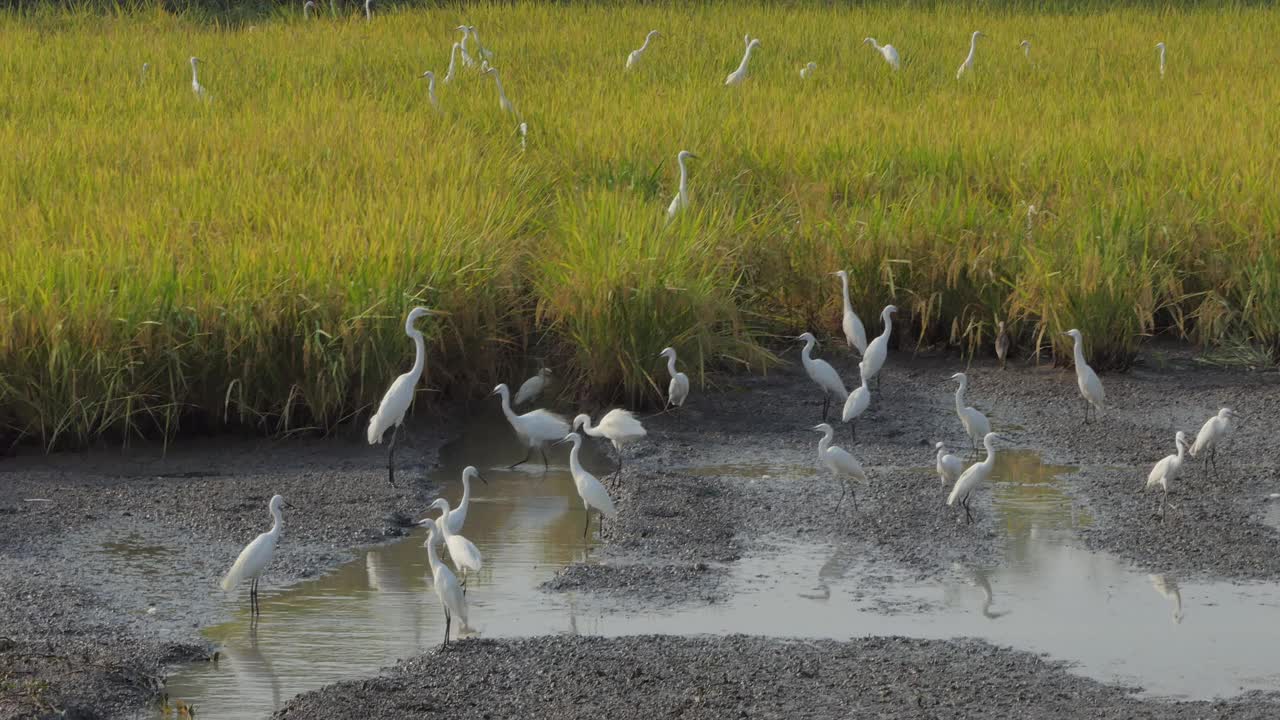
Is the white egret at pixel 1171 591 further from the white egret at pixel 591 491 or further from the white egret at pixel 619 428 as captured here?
the white egret at pixel 619 428

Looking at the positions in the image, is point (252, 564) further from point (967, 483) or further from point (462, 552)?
point (967, 483)

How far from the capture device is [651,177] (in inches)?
389

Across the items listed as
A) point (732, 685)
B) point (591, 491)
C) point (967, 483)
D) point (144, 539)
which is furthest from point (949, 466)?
point (144, 539)

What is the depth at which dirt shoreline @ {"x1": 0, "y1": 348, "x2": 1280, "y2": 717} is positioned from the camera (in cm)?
477

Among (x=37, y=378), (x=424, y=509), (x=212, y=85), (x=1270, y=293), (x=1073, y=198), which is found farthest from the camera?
(x=212, y=85)

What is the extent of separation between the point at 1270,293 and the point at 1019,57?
7.45m

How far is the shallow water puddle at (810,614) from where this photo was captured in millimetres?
4598

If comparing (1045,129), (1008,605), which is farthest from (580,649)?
(1045,129)

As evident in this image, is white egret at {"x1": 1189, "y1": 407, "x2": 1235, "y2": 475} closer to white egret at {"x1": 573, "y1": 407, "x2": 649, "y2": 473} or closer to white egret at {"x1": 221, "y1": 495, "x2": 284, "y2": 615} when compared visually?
white egret at {"x1": 573, "y1": 407, "x2": 649, "y2": 473}

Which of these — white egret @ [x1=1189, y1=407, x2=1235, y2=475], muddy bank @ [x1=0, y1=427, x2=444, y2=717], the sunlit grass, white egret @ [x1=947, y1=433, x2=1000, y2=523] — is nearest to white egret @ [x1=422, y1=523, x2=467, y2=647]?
muddy bank @ [x1=0, y1=427, x2=444, y2=717]

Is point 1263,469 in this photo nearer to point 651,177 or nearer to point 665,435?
point 665,435

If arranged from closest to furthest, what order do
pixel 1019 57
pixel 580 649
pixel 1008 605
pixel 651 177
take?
pixel 580 649, pixel 1008 605, pixel 651 177, pixel 1019 57

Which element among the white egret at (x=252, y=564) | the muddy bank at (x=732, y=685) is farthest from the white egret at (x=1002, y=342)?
the white egret at (x=252, y=564)

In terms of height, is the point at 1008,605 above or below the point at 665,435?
above
